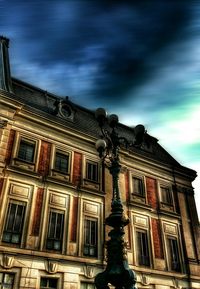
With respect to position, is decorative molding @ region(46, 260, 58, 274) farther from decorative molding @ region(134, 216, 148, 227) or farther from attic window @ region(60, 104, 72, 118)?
attic window @ region(60, 104, 72, 118)

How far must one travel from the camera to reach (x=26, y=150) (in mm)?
14461

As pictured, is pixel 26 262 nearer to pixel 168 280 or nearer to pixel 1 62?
pixel 168 280

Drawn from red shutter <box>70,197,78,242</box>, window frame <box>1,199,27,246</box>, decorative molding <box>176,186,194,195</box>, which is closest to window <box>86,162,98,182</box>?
red shutter <box>70,197,78,242</box>

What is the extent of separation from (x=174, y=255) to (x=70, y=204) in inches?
310

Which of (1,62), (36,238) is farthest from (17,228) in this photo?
(1,62)

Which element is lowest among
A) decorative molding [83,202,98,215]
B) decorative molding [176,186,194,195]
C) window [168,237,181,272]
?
window [168,237,181,272]

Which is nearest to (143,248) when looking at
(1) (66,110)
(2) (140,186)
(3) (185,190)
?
(2) (140,186)

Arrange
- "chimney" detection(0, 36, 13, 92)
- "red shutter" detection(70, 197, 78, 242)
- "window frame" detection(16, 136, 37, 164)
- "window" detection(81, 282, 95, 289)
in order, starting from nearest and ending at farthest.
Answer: "window" detection(81, 282, 95, 289) → "red shutter" detection(70, 197, 78, 242) → "window frame" detection(16, 136, 37, 164) → "chimney" detection(0, 36, 13, 92)

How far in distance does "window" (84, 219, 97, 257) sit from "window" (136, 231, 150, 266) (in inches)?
119

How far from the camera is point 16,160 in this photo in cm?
1360

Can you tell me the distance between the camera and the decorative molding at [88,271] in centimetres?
1288

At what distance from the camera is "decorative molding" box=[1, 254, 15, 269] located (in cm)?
1102

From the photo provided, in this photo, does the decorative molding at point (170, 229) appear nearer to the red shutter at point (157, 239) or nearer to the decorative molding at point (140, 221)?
the red shutter at point (157, 239)

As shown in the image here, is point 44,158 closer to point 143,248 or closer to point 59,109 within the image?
point 59,109
